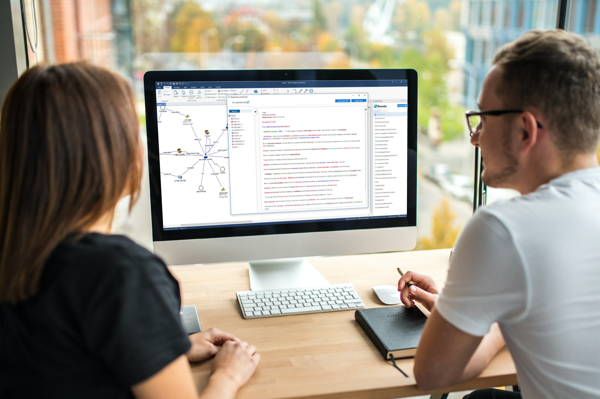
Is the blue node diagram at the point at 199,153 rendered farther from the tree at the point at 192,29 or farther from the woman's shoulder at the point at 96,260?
the tree at the point at 192,29

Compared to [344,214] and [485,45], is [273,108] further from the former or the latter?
[485,45]

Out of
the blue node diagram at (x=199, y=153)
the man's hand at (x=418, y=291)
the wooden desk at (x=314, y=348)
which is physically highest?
the blue node diagram at (x=199, y=153)

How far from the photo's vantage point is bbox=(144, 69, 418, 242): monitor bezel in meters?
1.15

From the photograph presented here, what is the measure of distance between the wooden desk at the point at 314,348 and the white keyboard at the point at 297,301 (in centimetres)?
2

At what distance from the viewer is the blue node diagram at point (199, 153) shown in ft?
3.81

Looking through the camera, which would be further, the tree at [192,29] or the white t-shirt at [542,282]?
the tree at [192,29]

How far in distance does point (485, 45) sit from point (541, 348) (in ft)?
11.1

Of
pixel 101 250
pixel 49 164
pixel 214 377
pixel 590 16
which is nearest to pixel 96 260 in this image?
pixel 101 250

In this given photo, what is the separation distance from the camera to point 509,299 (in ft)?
2.49

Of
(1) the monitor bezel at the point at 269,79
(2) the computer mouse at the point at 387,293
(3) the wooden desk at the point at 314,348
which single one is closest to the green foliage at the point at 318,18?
(1) the monitor bezel at the point at 269,79

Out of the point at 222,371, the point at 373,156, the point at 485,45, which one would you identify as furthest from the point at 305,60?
the point at 222,371

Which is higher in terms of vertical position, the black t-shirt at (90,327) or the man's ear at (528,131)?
the man's ear at (528,131)

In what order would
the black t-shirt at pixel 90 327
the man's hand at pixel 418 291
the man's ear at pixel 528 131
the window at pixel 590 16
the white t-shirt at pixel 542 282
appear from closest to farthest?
the black t-shirt at pixel 90 327, the white t-shirt at pixel 542 282, the man's ear at pixel 528 131, the man's hand at pixel 418 291, the window at pixel 590 16

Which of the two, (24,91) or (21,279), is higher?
(24,91)
